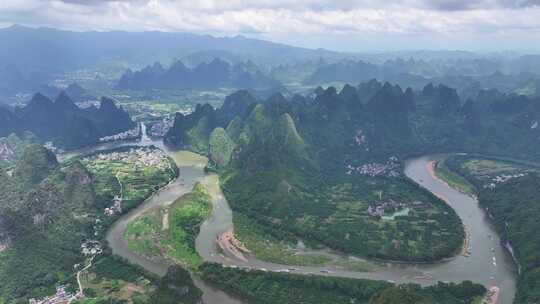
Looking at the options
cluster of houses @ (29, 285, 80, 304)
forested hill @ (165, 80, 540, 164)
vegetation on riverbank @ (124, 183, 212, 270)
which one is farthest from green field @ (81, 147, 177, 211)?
cluster of houses @ (29, 285, 80, 304)

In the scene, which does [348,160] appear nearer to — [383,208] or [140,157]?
[383,208]

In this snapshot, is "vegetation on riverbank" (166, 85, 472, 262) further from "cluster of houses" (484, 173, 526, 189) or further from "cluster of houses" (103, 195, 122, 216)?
"cluster of houses" (103, 195, 122, 216)

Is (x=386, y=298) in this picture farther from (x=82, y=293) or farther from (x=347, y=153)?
(x=347, y=153)

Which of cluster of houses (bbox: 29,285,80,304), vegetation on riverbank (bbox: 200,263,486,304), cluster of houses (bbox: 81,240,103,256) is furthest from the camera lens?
cluster of houses (bbox: 81,240,103,256)

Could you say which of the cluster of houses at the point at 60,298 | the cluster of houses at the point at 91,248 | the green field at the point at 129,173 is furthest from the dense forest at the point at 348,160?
the cluster of houses at the point at 60,298

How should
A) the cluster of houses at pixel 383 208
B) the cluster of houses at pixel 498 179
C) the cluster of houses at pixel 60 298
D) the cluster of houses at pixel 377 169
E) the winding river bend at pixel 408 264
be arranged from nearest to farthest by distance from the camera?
1. the cluster of houses at pixel 60 298
2. the winding river bend at pixel 408 264
3. the cluster of houses at pixel 383 208
4. the cluster of houses at pixel 498 179
5. the cluster of houses at pixel 377 169

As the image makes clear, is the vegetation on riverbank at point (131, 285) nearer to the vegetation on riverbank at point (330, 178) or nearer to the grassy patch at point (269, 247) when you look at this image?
the grassy patch at point (269, 247)
